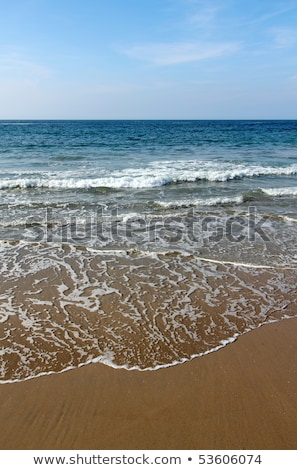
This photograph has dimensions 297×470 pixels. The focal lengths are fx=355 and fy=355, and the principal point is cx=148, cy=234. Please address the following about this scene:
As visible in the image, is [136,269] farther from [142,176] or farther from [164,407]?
[142,176]

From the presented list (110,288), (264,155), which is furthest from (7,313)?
(264,155)

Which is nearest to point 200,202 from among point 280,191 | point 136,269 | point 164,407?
point 280,191

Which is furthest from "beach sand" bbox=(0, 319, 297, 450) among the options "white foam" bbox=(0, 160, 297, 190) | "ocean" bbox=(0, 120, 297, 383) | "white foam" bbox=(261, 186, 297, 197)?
"white foam" bbox=(0, 160, 297, 190)

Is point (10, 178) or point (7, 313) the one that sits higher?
point (10, 178)

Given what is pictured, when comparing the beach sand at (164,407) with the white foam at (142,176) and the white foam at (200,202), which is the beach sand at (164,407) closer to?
the white foam at (200,202)

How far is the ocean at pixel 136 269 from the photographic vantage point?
15.1 ft

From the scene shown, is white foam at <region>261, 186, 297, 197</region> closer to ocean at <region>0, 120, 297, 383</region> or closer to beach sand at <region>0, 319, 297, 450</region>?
ocean at <region>0, 120, 297, 383</region>

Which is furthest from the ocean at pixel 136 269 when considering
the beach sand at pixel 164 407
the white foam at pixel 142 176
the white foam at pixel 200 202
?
the beach sand at pixel 164 407

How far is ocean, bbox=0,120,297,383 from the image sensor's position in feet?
15.1

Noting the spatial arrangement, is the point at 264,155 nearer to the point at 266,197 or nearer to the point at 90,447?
the point at 266,197

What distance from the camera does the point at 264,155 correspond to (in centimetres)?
2536

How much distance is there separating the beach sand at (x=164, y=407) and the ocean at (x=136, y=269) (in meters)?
0.25

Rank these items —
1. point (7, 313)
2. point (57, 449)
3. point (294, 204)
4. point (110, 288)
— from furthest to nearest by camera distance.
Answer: point (294, 204) → point (110, 288) → point (7, 313) → point (57, 449)

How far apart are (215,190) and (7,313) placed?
1093 centimetres
